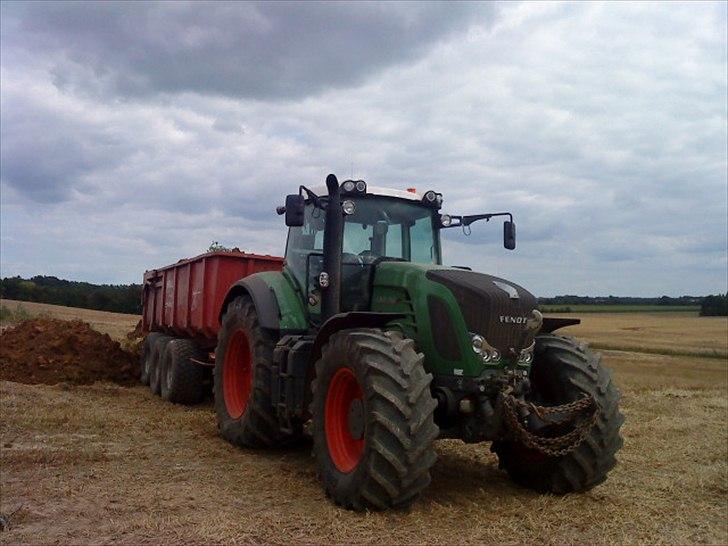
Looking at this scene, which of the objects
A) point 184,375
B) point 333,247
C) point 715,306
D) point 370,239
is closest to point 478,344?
point 333,247

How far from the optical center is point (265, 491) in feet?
21.2

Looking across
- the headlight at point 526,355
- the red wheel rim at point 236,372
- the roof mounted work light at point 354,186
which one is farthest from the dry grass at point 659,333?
the headlight at point 526,355

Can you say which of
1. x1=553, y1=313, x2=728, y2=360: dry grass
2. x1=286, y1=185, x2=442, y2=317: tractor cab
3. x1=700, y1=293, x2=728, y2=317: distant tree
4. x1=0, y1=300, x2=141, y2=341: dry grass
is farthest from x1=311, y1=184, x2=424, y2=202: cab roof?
x1=700, y1=293, x2=728, y2=317: distant tree

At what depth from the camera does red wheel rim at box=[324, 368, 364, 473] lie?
6215 mm

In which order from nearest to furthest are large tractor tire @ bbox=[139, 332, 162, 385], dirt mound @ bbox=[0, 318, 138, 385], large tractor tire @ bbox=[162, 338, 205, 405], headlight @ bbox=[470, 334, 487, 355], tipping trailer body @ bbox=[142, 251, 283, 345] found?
headlight @ bbox=[470, 334, 487, 355], tipping trailer body @ bbox=[142, 251, 283, 345], large tractor tire @ bbox=[162, 338, 205, 405], dirt mound @ bbox=[0, 318, 138, 385], large tractor tire @ bbox=[139, 332, 162, 385]

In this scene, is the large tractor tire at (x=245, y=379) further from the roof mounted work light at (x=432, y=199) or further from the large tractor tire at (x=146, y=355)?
the large tractor tire at (x=146, y=355)

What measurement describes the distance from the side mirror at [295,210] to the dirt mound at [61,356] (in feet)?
25.8

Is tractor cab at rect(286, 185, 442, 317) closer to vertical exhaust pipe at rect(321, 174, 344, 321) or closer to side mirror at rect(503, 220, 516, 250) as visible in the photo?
vertical exhaust pipe at rect(321, 174, 344, 321)

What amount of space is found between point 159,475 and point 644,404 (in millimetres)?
8633

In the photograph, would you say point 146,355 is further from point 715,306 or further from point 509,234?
point 715,306

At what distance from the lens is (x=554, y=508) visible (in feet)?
20.1

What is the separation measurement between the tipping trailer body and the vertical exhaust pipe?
13.0 ft

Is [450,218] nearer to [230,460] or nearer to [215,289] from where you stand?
[230,460]

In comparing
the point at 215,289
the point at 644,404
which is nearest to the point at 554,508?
the point at 215,289
